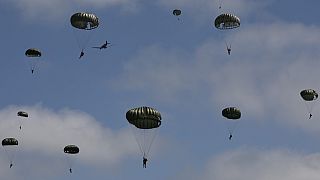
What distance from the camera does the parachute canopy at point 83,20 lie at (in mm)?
92812

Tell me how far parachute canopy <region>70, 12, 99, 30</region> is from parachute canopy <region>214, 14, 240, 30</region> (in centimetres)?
1701

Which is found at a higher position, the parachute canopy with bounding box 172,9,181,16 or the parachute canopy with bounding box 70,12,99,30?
the parachute canopy with bounding box 172,9,181,16

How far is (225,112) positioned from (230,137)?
204 inches

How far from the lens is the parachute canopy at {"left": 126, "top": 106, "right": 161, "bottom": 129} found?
8238 cm

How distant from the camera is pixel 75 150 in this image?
106 m

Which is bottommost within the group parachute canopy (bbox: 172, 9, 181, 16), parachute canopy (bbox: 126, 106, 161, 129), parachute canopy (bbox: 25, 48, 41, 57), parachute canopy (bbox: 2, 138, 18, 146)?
parachute canopy (bbox: 126, 106, 161, 129)

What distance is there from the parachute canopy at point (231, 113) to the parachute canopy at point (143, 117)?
854 inches

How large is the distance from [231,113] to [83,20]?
81.3 feet

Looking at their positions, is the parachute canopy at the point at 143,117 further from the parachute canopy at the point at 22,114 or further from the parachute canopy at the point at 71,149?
the parachute canopy at the point at 22,114

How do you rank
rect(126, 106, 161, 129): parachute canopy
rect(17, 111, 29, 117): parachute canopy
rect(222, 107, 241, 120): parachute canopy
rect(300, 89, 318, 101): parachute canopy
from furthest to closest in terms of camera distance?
1. rect(17, 111, 29, 117): parachute canopy
2. rect(300, 89, 318, 101): parachute canopy
3. rect(222, 107, 241, 120): parachute canopy
4. rect(126, 106, 161, 129): parachute canopy

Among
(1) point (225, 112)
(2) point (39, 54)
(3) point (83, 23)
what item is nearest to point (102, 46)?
(3) point (83, 23)

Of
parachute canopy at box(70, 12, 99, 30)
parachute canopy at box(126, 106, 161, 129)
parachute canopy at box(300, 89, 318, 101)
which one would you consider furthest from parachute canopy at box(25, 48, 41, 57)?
parachute canopy at box(300, 89, 318, 101)

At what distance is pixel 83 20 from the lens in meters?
92.9

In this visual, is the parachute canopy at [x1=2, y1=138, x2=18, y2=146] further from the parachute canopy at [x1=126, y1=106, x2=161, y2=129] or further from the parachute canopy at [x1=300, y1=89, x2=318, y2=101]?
the parachute canopy at [x1=300, y1=89, x2=318, y2=101]
